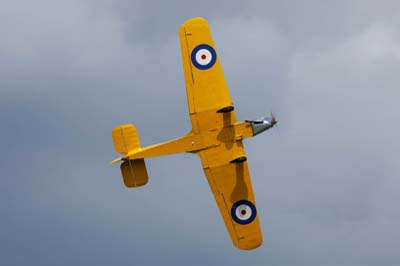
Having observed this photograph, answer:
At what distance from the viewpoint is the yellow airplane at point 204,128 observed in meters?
42.9

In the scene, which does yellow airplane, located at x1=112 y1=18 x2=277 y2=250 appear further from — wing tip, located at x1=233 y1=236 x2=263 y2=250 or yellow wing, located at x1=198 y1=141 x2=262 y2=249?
wing tip, located at x1=233 y1=236 x2=263 y2=250

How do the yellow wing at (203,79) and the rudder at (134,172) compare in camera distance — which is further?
the rudder at (134,172)

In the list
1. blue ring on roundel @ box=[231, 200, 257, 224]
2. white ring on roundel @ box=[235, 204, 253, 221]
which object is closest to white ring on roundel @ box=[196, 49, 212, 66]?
blue ring on roundel @ box=[231, 200, 257, 224]

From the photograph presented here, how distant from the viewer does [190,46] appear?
43188 millimetres

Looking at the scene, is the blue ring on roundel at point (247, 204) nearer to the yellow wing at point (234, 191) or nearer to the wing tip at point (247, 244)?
the yellow wing at point (234, 191)

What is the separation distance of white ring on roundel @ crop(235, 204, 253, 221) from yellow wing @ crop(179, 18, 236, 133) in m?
4.75

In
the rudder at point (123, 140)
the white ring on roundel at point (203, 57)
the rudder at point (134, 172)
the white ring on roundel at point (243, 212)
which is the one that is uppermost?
the white ring on roundel at point (203, 57)

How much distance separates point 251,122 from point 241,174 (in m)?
2.80

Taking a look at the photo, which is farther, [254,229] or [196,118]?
[254,229]

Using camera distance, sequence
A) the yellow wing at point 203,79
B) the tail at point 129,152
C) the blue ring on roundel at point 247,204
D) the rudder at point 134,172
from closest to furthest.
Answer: the yellow wing at point 203,79
the tail at point 129,152
the rudder at point 134,172
the blue ring on roundel at point 247,204

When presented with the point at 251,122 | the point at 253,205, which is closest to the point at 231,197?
the point at 253,205

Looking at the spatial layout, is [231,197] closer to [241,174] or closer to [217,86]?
[241,174]

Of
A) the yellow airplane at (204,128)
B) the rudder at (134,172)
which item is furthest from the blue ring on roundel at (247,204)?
the rudder at (134,172)

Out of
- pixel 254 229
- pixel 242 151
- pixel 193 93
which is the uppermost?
pixel 193 93
